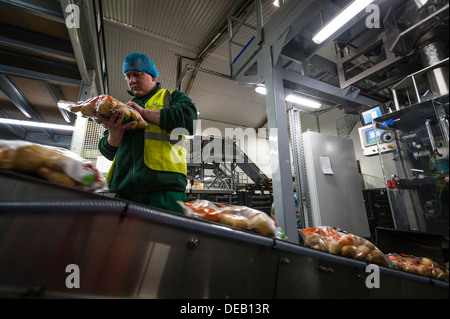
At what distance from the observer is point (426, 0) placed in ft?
5.10

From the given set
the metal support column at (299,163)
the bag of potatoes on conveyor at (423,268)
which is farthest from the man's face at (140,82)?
the metal support column at (299,163)

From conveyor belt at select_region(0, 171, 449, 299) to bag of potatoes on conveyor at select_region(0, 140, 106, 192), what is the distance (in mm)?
106

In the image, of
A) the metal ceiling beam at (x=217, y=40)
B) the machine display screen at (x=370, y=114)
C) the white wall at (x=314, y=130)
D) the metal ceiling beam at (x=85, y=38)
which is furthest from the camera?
the white wall at (x=314, y=130)

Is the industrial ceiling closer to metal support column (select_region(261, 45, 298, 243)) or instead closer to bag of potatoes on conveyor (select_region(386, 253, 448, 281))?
metal support column (select_region(261, 45, 298, 243))

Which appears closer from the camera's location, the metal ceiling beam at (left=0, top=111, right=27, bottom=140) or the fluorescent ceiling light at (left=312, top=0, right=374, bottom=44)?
the fluorescent ceiling light at (left=312, top=0, right=374, bottom=44)

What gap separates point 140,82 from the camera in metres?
1.22

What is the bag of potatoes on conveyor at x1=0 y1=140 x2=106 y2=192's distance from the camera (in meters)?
0.48

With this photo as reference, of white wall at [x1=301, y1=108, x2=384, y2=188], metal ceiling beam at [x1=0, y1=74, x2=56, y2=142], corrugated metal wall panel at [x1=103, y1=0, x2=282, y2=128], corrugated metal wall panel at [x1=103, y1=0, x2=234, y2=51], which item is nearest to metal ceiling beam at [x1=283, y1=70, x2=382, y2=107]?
corrugated metal wall panel at [x1=103, y1=0, x2=282, y2=128]

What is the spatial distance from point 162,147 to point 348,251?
99 centimetres

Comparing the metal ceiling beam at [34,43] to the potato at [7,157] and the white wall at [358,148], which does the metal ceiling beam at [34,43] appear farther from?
the white wall at [358,148]

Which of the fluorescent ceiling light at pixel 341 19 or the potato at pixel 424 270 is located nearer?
the potato at pixel 424 270

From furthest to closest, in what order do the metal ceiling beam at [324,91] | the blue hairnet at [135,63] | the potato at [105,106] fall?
the metal ceiling beam at [324,91] < the blue hairnet at [135,63] < the potato at [105,106]

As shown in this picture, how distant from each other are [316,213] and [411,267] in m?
2.13

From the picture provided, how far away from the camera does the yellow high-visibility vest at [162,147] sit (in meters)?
1.01
